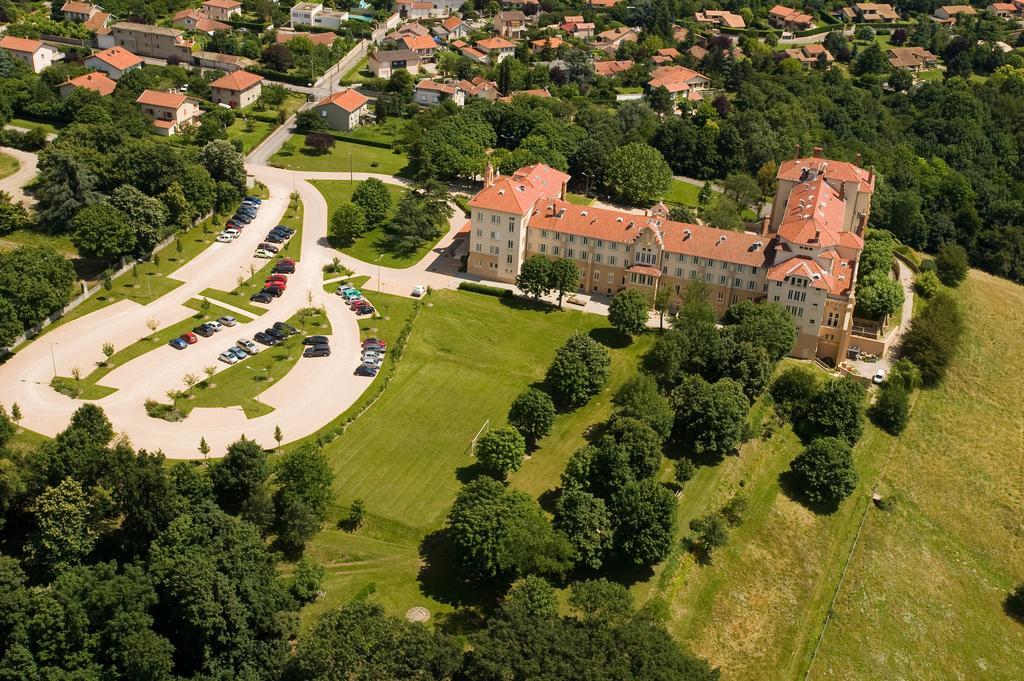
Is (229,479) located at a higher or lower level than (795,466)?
higher

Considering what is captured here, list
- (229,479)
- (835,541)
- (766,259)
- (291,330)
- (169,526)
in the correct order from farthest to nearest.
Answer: (766,259) < (291,330) < (835,541) < (229,479) < (169,526)

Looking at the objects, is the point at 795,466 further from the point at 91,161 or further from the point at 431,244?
the point at 91,161

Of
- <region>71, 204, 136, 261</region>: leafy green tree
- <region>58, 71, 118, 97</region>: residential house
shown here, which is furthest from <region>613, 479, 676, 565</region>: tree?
<region>58, 71, 118, 97</region>: residential house

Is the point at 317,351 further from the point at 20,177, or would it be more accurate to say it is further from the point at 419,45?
the point at 419,45

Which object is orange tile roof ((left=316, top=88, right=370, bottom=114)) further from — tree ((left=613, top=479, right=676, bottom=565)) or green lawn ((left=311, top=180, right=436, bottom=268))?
tree ((left=613, top=479, right=676, bottom=565))

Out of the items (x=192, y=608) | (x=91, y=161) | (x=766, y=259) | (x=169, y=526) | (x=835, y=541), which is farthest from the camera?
(x=91, y=161)

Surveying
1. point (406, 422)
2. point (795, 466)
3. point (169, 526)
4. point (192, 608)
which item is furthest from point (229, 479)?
point (795, 466)

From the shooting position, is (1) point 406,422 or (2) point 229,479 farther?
(1) point 406,422
